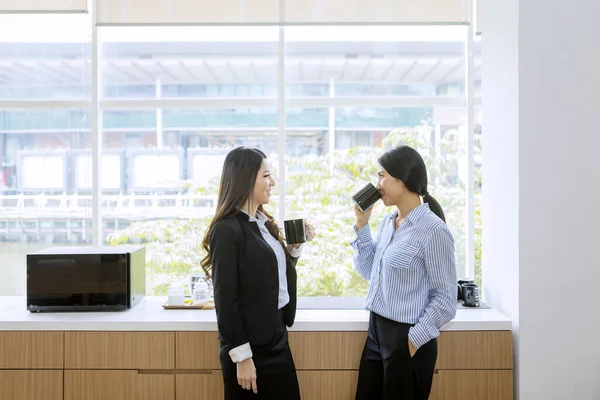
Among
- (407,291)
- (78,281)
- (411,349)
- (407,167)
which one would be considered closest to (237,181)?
(407,167)

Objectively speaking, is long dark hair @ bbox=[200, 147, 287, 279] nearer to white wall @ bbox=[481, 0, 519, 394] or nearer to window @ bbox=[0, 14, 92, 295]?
white wall @ bbox=[481, 0, 519, 394]

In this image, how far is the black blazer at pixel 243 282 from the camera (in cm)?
201

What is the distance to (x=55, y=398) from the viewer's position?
97.6 inches

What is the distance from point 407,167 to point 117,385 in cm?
152

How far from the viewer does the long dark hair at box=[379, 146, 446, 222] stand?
7.18 ft

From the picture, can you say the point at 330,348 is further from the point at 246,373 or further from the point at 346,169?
the point at 346,169

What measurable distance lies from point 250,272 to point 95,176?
1521 millimetres

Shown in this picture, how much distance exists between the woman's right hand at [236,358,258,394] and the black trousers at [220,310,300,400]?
1.9 inches

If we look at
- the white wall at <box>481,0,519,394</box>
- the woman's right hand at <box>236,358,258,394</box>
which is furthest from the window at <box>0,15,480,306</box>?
the woman's right hand at <box>236,358,258,394</box>

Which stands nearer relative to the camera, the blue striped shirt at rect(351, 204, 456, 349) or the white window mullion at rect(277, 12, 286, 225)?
the blue striped shirt at rect(351, 204, 456, 349)

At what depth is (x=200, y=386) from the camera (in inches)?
97.5

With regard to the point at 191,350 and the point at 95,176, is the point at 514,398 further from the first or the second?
the point at 95,176

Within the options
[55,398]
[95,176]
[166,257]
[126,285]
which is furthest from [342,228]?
[55,398]

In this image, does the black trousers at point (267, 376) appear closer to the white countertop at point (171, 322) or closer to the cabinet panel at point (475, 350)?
the white countertop at point (171, 322)
